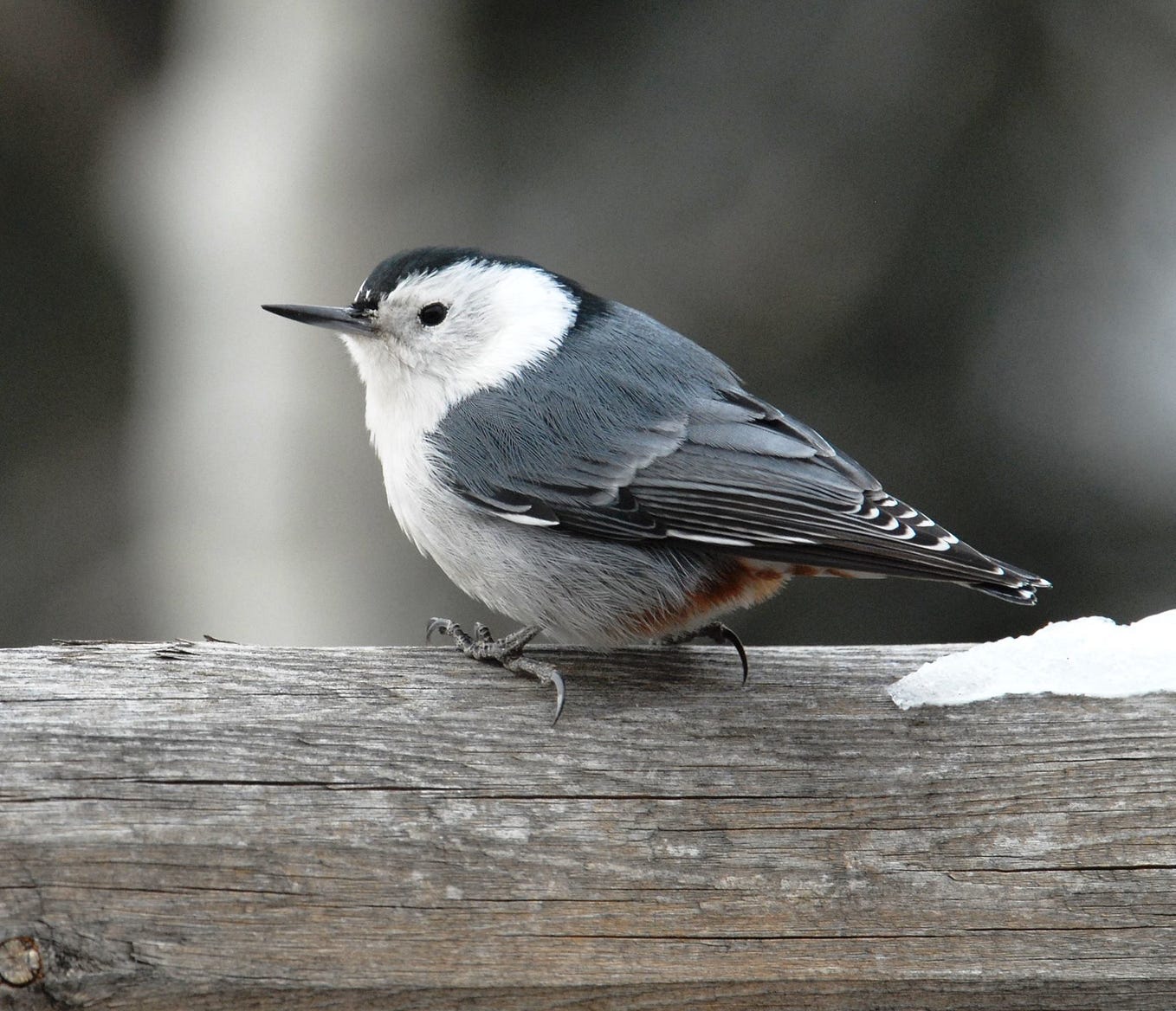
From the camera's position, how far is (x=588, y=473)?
231 centimetres

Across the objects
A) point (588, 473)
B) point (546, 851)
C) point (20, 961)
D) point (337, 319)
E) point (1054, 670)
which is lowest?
point (20, 961)

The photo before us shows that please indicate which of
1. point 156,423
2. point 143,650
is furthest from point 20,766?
point 156,423

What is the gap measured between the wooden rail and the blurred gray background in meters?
2.64

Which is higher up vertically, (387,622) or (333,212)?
(333,212)

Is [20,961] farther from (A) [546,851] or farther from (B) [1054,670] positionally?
(B) [1054,670]

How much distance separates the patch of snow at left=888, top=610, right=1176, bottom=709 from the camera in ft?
6.34

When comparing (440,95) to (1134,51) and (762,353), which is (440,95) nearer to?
(762,353)

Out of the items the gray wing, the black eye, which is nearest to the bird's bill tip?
the black eye

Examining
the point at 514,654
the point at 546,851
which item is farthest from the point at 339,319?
the point at 546,851

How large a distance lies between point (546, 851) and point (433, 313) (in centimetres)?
126

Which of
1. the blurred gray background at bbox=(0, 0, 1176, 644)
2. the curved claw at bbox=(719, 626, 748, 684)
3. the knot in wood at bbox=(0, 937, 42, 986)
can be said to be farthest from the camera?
the blurred gray background at bbox=(0, 0, 1176, 644)

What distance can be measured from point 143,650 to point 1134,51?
152 inches

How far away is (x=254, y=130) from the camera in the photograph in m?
4.41

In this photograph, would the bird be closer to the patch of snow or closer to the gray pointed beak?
the gray pointed beak
